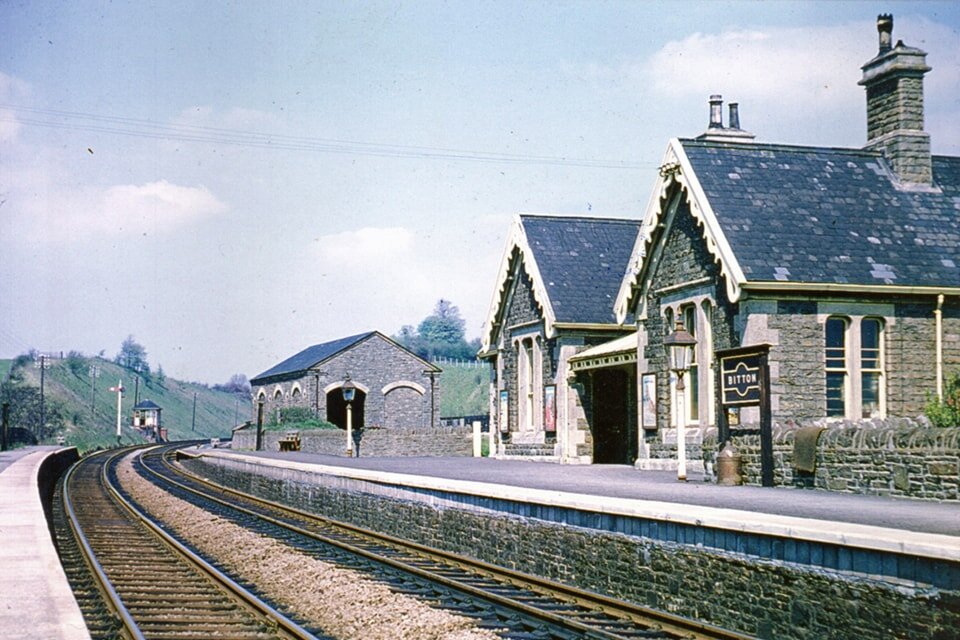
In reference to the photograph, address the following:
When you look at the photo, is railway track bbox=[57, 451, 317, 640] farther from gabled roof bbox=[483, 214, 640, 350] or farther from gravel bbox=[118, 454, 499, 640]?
gabled roof bbox=[483, 214, 640, 350]

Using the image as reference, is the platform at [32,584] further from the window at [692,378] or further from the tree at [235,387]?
the tree at [235,387]

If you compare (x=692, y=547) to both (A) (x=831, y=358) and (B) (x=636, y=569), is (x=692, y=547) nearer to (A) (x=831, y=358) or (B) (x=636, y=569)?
(B) (x=636, y=569)

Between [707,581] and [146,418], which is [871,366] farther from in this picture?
[146,418]

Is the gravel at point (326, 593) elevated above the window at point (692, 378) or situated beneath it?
situated beneath

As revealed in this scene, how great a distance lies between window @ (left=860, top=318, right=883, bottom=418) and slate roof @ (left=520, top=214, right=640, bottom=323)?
9231 mm

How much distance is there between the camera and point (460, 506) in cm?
1656

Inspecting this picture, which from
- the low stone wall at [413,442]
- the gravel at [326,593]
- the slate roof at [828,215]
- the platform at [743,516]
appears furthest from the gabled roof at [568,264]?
the gravel at [326,593]

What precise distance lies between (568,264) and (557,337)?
8.40 feet

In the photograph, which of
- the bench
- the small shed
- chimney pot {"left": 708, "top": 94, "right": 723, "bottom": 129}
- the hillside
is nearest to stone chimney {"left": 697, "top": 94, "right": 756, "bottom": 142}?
chimney pot {"left": 708, "top": 94, "right": 723, "bottom": 129}

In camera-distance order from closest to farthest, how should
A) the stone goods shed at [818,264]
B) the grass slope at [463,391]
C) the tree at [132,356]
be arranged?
the stone goods shed at [818,264] → the grass slope at [463,391] → the tree at [132,356]

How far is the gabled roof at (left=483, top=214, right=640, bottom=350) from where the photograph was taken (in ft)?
A: 97.8

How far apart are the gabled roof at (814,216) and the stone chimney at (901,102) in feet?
1.06

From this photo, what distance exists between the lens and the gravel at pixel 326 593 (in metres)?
11.0

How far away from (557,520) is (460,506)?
10.5ft
